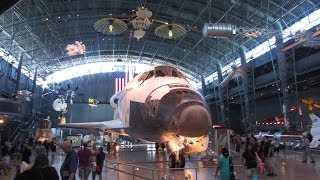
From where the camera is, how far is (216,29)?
19750mm

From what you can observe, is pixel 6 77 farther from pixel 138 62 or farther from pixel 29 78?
pixel 138 62

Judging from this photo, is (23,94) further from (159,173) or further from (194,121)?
(194,121)

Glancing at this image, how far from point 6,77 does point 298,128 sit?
2380 cm

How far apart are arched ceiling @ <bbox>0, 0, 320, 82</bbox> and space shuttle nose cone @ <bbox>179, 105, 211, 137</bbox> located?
15367 millimetres

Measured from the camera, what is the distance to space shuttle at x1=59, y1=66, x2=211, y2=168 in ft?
24.9

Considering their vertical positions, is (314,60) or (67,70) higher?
(67,70)

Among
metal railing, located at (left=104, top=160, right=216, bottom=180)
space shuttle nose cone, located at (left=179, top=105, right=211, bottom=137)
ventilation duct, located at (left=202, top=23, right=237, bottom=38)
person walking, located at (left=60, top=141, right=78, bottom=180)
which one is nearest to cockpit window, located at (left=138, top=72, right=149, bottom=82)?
metal railing, located at (left=104, top=160, right=216, bottom=180)

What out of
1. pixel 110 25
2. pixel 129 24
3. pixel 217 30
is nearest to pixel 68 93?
pixel 129 24

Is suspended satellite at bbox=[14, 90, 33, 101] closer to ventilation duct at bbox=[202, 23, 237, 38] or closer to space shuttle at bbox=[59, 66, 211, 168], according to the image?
ventilation duct at bbox=[202, 23, 237, 38]

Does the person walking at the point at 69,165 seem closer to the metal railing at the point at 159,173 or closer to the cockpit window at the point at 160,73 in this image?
the metal railing at the point at 159,173

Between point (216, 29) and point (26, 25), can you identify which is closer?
point (216, 29)

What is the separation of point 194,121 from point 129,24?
87.8ft

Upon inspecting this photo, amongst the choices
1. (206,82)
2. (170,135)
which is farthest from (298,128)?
(206,82)

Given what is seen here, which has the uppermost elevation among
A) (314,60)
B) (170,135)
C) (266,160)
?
(314,60)
